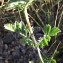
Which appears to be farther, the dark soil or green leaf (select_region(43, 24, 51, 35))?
the dark soil

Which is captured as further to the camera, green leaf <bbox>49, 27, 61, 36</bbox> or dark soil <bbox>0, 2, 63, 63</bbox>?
dark soil <bbox>0, 2, 63, 63</bbox>

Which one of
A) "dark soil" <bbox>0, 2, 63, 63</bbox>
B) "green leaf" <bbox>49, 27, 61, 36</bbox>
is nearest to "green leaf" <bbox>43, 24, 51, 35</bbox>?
"green leaf" <bbox>49, 27, 61, 36</bbox>

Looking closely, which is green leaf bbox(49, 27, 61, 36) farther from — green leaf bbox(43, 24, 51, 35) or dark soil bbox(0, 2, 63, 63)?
dark soil bbox(0, 2, 63, 63)

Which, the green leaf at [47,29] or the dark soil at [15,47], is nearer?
→ the green leaf at [47,29]

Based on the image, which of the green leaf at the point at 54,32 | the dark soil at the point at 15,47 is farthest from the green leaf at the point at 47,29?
the dark soil at the point at 15,47

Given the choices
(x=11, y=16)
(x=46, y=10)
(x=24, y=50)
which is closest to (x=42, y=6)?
(x=46, y=10)

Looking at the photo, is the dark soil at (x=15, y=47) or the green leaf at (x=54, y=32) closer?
the green leaf at (x=54, y=32)

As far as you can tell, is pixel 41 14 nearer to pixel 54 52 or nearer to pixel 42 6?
pixel 42 6

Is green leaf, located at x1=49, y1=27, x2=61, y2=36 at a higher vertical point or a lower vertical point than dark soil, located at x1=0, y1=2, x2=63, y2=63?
higher

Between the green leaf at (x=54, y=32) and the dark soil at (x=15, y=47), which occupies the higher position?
the green leaf at (x=54, y=32)

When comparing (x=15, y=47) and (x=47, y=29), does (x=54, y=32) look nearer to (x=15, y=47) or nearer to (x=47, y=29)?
(x=47, y=29)

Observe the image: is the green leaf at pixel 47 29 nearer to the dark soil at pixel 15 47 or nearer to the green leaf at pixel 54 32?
the green leaf at pixel 54 32
